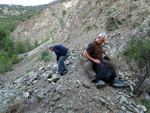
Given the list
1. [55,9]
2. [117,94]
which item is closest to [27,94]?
[117,94]

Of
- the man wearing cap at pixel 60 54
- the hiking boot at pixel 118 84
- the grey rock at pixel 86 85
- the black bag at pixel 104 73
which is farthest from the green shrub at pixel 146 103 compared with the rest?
the man wearing cap at pixel 60 54

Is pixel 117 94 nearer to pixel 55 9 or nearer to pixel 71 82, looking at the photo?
pixel 71 82

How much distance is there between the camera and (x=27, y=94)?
151 inches

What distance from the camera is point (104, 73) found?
3.08 metres

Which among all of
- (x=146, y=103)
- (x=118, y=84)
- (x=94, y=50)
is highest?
(x=94, y=50)

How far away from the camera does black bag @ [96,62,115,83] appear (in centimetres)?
307

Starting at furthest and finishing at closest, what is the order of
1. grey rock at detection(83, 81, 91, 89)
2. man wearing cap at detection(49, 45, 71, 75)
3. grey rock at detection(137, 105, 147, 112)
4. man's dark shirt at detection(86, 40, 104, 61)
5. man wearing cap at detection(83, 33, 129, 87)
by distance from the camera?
man wearing cap at detection(49, 45, 71, 75), man's dark shirt at detection(86, 40, 104, 61), man wearing cap at detection(83, 33, 129, 87), grey rock at detection(83, 81, 91, 89), grey rock at detection(137, 105, 147, 112)

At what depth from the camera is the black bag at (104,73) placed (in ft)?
10.1

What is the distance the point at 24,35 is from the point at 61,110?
32.4m

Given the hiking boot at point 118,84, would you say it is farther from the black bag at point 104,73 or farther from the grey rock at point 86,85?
the grey rock at point 86,85

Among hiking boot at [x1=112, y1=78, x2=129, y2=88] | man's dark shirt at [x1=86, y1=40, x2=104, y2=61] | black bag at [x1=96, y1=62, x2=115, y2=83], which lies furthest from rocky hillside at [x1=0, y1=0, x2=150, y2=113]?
man's dark shirt at [x1=86, y1=40, x2=104, y2=61]

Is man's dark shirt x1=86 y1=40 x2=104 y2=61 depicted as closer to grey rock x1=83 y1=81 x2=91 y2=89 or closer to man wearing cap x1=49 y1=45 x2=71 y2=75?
grey rock x1=83 y1=81 x2=91 y2=89

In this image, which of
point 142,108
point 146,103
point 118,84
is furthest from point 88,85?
point 146,103

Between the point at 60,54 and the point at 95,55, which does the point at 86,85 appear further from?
the point at 60,54
